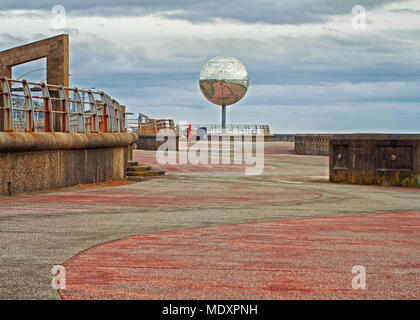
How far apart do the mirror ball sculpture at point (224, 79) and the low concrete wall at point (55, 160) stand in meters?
72.1

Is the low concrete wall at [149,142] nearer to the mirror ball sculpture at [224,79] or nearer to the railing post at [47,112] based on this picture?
the railing post at [47,112]

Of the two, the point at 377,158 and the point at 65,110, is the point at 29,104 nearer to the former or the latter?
the point at 65,110

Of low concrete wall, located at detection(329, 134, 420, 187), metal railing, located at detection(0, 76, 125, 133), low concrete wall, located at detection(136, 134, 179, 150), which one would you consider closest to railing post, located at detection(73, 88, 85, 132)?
metal railing, located at detection(0, 76, 125, 133)

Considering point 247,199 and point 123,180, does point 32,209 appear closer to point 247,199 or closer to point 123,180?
point 247,199

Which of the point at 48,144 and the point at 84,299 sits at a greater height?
the point at 48,144

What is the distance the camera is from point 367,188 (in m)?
17.0

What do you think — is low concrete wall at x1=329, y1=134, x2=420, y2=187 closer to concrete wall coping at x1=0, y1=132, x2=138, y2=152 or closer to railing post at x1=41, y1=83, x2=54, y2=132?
concrete wall coping at x1=0, y1=132, x2=138, y2=152

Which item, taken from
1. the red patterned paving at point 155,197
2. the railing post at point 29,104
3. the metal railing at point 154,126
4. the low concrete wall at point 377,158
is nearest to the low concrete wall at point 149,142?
the metal railing at point 154,126

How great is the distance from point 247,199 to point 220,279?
7.58m

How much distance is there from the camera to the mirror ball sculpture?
90.3m

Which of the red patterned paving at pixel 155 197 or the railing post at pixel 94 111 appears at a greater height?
the railing post at pixel 94 111

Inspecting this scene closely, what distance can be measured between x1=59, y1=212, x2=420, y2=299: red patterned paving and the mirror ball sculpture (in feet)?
267

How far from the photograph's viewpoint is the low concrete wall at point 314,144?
1542 inches
